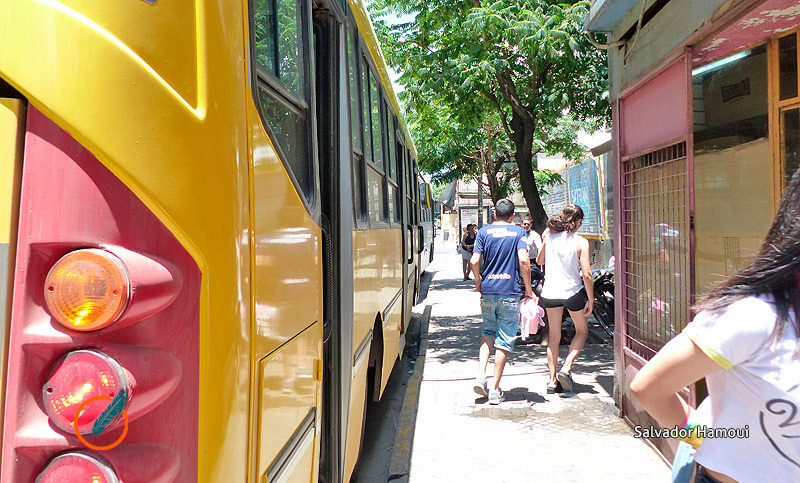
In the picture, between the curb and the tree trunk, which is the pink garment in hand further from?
the tree trunk

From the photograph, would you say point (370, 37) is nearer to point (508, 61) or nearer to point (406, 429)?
point (406, 429)

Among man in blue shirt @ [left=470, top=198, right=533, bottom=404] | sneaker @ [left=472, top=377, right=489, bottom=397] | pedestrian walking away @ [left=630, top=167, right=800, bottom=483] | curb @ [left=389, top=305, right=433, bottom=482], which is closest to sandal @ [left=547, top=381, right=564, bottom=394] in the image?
man in blue shirt @ [left=470, top=198, right=533, bottom=404]

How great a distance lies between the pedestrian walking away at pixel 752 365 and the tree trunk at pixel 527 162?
8509 millimetres

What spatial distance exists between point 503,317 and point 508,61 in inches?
170

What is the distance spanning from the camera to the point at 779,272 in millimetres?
1636

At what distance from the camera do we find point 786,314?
5.33 feet

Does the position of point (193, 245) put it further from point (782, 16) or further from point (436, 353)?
point (436, 353)

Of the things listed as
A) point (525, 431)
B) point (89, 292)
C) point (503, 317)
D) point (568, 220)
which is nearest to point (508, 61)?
point (568, 220)

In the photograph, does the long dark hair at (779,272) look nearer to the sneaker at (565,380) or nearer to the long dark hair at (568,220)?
the long dark hair at (568,220)

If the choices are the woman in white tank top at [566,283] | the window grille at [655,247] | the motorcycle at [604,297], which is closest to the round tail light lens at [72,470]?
the window grille at [655,247]

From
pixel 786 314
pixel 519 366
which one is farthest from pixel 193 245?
pixel 519 366

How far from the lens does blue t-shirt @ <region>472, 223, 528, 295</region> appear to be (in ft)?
19.9

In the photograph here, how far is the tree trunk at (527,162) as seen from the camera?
1027cm

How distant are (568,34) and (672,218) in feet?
13.5
